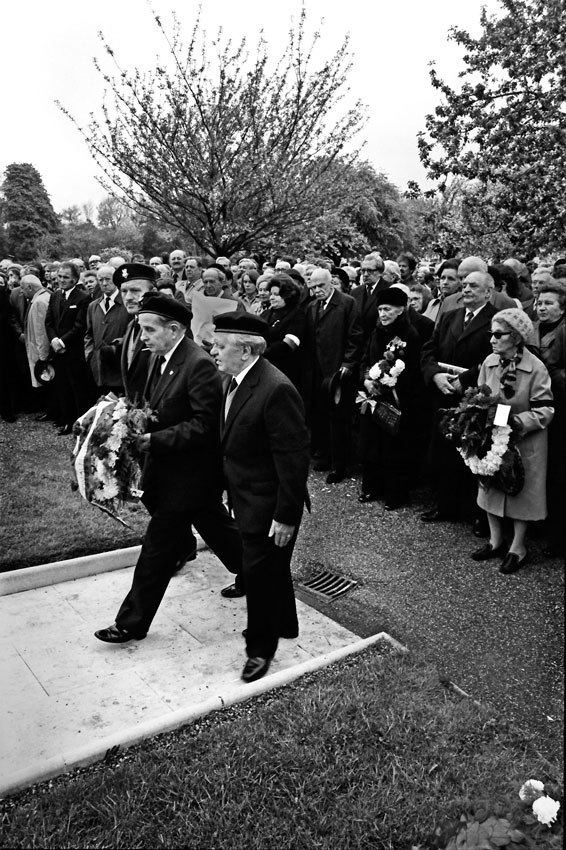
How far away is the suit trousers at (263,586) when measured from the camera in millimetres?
4625

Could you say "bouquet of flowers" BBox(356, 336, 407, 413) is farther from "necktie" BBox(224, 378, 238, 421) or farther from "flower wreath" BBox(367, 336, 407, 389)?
"necktie" BBox(224, 378, 238, 421)

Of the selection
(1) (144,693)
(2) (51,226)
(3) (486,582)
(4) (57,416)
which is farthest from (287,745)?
(2) (51,226)

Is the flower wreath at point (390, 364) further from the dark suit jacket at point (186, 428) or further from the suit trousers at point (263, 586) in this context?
the suit trousers at point (263, 586)

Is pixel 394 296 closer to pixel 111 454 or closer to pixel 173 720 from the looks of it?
pixel 111 454

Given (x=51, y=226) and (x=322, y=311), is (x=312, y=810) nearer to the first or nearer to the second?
(x=322, y=311)

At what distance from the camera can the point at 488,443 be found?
6074mm

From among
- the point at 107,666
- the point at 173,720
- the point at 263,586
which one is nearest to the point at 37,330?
Answer: the point at 107,666

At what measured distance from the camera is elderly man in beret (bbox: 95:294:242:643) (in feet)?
15.8

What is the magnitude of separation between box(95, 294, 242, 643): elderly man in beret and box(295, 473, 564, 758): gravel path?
4.90 ft

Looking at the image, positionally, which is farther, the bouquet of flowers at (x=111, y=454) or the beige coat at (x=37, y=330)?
the beige coat at (x=37, y=330)

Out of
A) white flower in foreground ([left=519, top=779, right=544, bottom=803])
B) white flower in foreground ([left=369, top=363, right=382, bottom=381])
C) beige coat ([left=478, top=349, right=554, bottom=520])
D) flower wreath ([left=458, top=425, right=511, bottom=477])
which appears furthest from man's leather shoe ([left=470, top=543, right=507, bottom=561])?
white flower in foreground ([left=519, top=779, right=544, bottom=803])

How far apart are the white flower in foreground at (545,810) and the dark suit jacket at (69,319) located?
9420mm

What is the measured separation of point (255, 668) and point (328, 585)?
162 centimetres

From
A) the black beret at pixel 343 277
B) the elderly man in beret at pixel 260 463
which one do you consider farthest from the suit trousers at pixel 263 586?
the black beret at pixel 343 277
